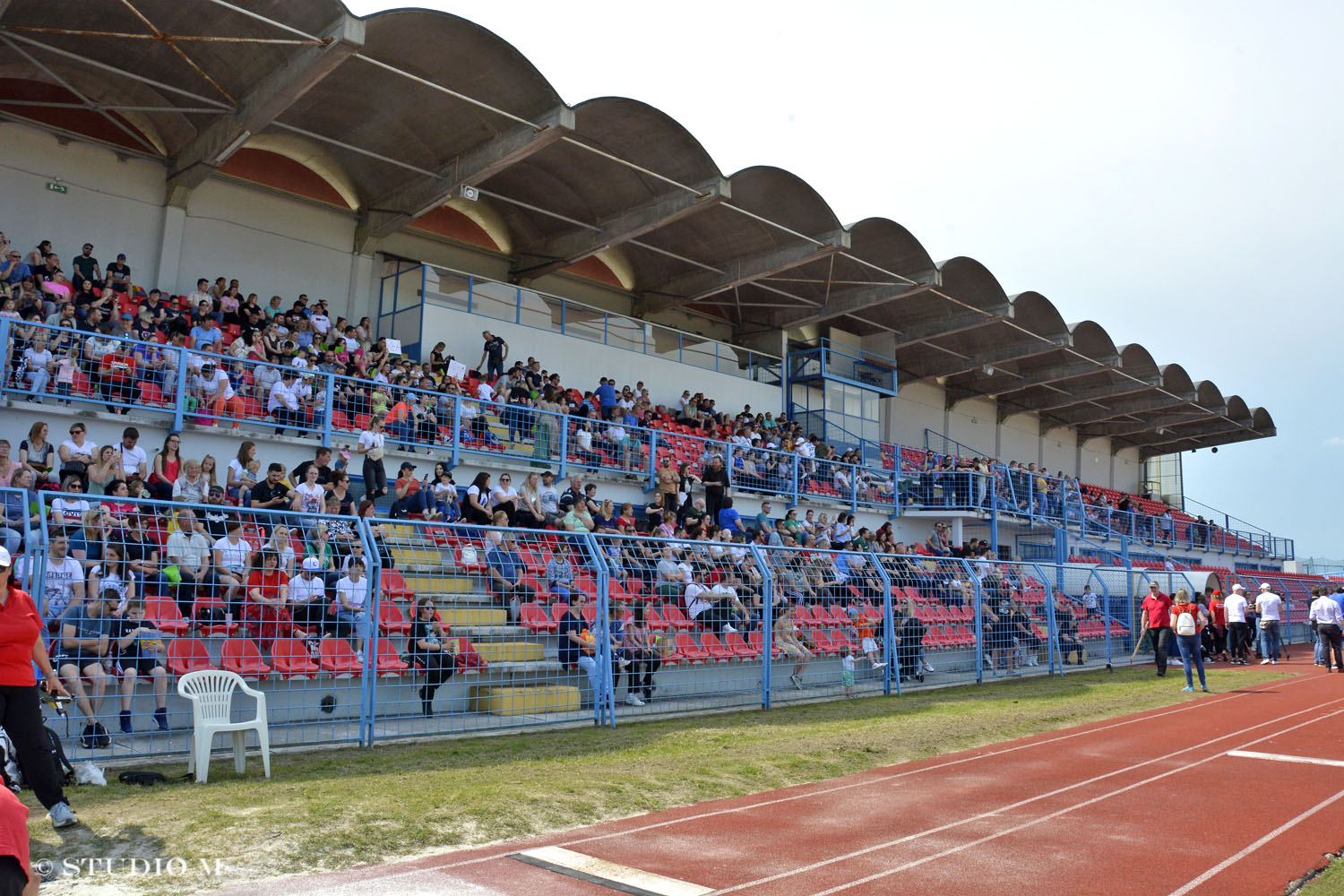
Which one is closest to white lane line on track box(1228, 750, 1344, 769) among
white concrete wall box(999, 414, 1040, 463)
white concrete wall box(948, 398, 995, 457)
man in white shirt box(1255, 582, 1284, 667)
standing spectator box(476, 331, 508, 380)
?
man in white shirt box(1255, 582, 1284, 667)

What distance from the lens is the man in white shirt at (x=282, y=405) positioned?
47.1 ft

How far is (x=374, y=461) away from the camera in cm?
1438

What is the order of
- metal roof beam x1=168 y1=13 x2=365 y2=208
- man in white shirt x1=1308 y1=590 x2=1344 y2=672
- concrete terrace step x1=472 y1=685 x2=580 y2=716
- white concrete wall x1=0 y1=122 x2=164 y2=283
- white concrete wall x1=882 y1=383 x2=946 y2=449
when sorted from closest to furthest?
1. concrete terrace step x1=472 y1=685 x2=580 y2=716
2. metal roof beam x1=168 y1=13 x2=365 y2=208
3. white concrete wall x1=0 y1=122 x2=164 y2=283
4. man in white shirt x1=1308 y1=590 x2=1344 y2=672
5. white concrete wall x1=882 y1=383 x2=946 y2=449

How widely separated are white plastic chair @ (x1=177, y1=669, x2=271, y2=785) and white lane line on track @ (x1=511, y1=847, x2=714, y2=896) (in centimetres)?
270

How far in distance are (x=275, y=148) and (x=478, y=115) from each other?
4611 mm

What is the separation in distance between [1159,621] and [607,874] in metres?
15.1

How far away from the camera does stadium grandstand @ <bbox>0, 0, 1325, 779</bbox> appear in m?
8.81

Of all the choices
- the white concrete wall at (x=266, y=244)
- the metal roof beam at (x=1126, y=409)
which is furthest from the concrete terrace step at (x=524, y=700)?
the metal roof beam at (x=1126, y=409)

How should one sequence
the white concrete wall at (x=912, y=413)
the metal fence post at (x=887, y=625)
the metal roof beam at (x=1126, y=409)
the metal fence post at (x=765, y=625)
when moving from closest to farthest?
the metal fence post at (x=765, y=625), the metal fence post at (x=887, y=625), the white concrete wall at (x=912, y=413), the metal roof beam at (x=1126, y=409)

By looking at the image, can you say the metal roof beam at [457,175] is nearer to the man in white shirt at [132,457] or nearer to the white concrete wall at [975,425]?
the man in white shirt at [132,457]

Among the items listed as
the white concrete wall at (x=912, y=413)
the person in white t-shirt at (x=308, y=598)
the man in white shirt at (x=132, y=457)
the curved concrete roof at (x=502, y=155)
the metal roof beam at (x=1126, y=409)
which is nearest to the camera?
the person in white t-shirt at (x=308, y=598)

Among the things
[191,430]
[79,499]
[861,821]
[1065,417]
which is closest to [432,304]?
[191,430]

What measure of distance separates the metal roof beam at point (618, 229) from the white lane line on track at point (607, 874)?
1837cm

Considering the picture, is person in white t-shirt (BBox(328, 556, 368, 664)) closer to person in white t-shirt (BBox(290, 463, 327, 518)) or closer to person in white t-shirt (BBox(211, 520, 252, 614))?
person in white t-shirt (BBox(211, 520, 252, 614))
